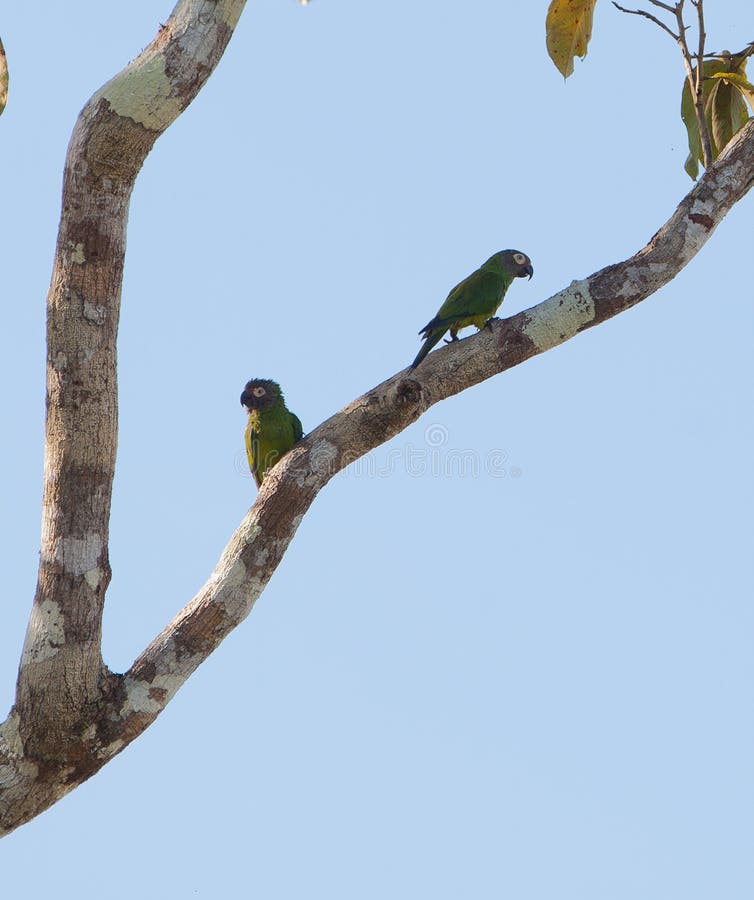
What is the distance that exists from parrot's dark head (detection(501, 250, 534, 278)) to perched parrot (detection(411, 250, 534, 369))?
0.80ft

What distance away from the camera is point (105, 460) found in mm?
4402

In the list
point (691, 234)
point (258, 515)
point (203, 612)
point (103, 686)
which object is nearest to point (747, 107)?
point (691, 234)

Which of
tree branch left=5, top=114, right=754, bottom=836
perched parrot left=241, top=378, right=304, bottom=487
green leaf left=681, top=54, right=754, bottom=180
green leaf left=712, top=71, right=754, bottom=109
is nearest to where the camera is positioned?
tree branch left=5, top=114, right=754, bottom=836

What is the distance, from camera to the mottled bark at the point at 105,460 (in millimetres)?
4164

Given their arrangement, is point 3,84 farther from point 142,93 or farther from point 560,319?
point 560,319

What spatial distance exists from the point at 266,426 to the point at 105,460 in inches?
128

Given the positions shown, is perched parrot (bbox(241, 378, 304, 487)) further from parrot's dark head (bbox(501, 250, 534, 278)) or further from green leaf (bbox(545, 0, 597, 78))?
green leaf (bbox(545, 0, 597, 78))

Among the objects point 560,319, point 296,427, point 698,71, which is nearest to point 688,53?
point 698,71

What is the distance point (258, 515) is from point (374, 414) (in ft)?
2.14

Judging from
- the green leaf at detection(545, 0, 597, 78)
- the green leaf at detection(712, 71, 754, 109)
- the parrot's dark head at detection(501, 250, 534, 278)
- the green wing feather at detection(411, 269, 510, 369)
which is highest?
the green leaf at detection(545, 0, 597, 78)

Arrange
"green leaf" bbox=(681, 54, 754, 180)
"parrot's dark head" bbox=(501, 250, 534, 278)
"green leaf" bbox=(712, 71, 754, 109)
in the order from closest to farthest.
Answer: "green leaf" bbox=(712, 71, 754, 109) → "green leaf" bbox=(681, 54, 754, 180) → "parrot's dark head" bbox=(501, 250, 534, 278)

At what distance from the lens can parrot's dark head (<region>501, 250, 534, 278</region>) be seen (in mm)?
7906

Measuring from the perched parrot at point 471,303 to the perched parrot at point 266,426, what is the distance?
1.25 metres

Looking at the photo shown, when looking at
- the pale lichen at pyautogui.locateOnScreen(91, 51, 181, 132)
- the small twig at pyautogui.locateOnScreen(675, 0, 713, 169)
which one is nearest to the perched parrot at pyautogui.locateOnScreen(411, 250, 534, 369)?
the small twig at pyautogui.locateOnScreen(675, 0, 713, 169)
